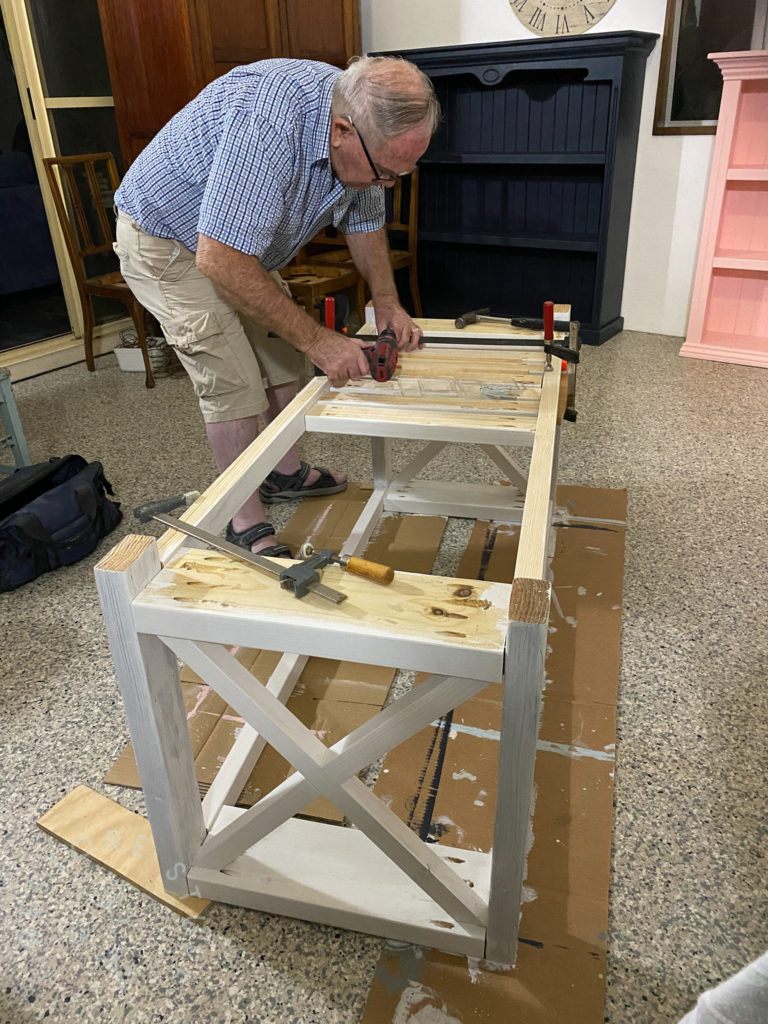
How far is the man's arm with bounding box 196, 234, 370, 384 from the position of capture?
162 centimetres

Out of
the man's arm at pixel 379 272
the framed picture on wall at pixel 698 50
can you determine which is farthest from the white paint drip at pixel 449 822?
the framed picture on wall at pixel 698 50

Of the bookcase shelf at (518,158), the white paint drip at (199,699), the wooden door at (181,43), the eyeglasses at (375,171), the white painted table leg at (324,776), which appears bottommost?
the white paint drip at (199,699)

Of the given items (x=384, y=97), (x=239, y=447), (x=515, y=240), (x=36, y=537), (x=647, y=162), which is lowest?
(x=36, y=537)

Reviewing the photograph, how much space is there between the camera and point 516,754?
927mm

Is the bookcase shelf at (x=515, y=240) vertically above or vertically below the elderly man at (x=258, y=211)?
below

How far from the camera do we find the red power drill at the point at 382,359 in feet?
5.77

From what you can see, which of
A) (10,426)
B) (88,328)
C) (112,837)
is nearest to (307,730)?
(112,837)

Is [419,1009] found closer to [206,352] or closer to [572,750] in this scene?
[572,750]

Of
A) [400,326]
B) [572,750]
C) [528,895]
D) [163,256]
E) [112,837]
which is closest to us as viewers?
[528,895]

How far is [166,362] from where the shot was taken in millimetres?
3768

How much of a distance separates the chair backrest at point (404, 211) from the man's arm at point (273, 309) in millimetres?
→ 2348

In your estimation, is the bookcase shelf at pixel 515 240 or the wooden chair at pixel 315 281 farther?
the bookcase shelf at pixel 515 240

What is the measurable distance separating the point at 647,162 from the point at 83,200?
9.56 feet

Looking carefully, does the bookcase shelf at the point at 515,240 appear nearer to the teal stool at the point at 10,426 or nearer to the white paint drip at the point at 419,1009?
the teal stool at the point at 10,426
